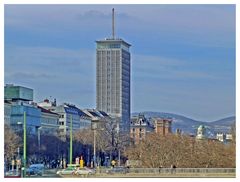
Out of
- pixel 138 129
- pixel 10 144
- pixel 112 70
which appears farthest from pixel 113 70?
pixel 138 129

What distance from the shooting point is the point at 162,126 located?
597 cm

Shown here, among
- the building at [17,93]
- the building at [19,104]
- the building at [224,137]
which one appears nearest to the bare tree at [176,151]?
the building at [224,137]

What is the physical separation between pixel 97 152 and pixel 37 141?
51 cm

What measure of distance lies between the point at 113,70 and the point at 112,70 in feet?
0.03

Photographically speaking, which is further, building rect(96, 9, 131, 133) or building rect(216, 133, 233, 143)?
building rect(216, 133, 233, 143)

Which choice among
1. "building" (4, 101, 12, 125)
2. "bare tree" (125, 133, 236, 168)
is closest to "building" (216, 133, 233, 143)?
"bare tree" (125, 133, 236, 168)

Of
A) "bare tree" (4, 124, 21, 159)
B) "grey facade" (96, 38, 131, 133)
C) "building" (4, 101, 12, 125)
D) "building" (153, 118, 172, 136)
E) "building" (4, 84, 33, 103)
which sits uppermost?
"grey facade" (96, 38, 131, 133)

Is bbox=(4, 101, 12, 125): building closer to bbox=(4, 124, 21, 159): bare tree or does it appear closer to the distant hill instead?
bbox=(4, 124, 21, 159): bare tree

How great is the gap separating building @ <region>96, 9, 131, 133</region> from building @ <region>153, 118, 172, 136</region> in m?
0.81

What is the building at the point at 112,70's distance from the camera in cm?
425

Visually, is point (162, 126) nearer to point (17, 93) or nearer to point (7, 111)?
point (17, 93)

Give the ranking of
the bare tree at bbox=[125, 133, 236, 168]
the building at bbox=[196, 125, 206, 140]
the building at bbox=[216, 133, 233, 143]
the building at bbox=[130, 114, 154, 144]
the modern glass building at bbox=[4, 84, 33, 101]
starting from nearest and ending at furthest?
the modern glass building at bbox=[4, 84, 33, 101], the building at bbox=[216, 133, 233, 143], the building at bbox=[196, 125, 206, 140], the bare tree at bbox=[125, 133, 236, 168], the building at bbox=[130, 114, 154, 144]

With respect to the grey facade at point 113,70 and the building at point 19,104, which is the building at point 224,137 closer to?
the grey facade at point 113,70

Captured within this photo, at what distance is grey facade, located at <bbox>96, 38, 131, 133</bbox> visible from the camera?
14.0 feet
